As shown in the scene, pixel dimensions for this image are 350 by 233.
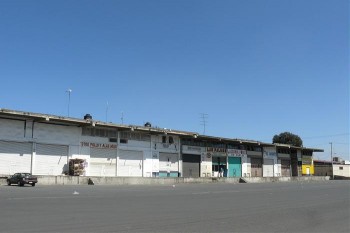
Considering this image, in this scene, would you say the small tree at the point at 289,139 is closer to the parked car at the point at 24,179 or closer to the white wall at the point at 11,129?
the white wall at the point at 11,129

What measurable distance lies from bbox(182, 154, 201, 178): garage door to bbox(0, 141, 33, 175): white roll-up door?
1027 inches

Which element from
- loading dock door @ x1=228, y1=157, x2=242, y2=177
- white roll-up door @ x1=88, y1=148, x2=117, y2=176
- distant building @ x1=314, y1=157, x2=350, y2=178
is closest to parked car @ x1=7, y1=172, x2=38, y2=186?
white roll-up door @ x1=88, y1=148, x2=117, y2=176

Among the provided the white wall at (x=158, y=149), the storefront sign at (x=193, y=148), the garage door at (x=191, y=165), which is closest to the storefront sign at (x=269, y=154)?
the storefront sign at (x=193, y=148)

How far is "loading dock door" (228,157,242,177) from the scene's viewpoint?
247 feet

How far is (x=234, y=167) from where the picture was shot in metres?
76.6

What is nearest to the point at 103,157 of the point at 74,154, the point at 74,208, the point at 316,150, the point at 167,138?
the point at 74,154

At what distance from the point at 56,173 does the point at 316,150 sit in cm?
6809

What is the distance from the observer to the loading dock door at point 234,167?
75375 mm

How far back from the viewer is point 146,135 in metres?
61.9

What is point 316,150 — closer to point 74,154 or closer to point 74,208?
point 74,154

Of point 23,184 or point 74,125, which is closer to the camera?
point 23,184

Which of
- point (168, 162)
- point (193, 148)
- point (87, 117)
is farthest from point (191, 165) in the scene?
point (87, 117)

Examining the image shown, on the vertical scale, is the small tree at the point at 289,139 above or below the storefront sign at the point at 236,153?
above

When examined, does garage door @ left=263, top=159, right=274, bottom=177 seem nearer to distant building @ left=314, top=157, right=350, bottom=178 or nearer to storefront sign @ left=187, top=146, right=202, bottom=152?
storefront sign @ left=187, top=146, right=202, bottom=152
